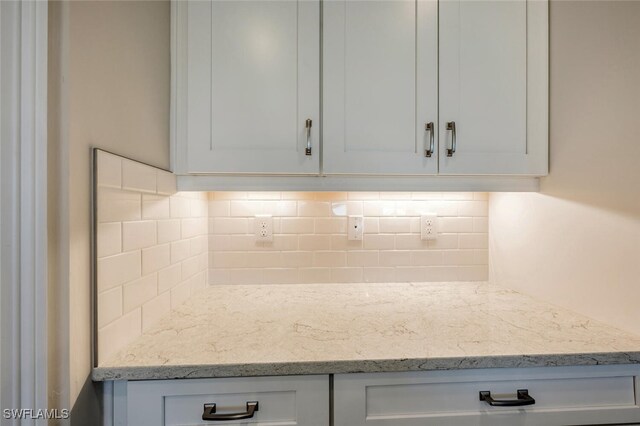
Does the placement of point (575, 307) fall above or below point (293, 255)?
below

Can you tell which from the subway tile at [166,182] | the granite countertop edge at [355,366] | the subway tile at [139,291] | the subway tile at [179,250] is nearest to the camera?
the granite countertop edge at [355,366]

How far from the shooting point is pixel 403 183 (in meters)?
1.08

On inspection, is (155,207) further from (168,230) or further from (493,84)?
(493,84)

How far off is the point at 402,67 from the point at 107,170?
0.91 m

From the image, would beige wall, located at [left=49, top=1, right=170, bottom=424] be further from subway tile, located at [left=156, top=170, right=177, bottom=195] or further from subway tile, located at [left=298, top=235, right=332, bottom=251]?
subway tile, located at [left=298, top=235, right=332, bottom=251]

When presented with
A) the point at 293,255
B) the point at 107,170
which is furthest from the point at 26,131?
the point at 293,255

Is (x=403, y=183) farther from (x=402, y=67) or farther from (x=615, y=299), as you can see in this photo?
(x=615, y=299)

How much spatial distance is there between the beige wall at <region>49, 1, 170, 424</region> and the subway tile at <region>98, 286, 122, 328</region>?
3cm

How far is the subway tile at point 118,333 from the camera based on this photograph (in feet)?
2.23

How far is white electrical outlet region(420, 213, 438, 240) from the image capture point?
Result: 4.39ft

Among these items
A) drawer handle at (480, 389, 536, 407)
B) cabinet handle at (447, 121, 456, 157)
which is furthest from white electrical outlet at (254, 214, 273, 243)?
drawer handle at (480, 389, 536, 407)

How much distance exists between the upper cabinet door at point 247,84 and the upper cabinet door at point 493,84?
0.45 meters

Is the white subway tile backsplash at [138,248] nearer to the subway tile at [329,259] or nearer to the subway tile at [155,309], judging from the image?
the subway tile at [155,309]

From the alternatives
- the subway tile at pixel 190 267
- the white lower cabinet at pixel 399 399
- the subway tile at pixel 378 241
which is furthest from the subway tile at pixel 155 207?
the subway tile at pixel 378 241
